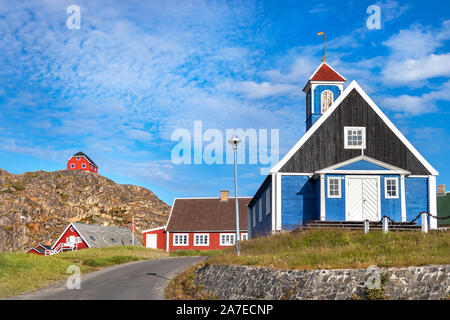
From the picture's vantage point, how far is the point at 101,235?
197 ft

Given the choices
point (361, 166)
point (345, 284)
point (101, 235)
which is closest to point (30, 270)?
point (345, 284)

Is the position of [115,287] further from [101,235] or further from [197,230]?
[101,235]

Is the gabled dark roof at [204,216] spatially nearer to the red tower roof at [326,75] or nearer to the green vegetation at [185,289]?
the red tower roof at [326,75]

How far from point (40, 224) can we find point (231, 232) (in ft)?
196

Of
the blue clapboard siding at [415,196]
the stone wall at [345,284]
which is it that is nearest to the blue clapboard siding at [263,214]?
the blue clapboard siding at [415,196]

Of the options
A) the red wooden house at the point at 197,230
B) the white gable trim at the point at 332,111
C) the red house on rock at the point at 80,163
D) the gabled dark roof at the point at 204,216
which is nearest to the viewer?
Result: the white gable trim at the point at 332,111

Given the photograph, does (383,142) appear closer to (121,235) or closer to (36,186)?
(121,235)

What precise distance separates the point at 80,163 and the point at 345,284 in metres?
123

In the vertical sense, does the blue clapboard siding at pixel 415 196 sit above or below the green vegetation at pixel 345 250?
above

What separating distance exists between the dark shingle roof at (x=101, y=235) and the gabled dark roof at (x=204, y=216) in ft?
26.9

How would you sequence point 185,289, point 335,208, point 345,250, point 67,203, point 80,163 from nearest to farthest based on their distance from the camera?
point 345,250
point 185,289
point 335,208
point 67,203
point 80,163

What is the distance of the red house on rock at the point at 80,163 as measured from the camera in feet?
418

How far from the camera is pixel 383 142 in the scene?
2808 cm
